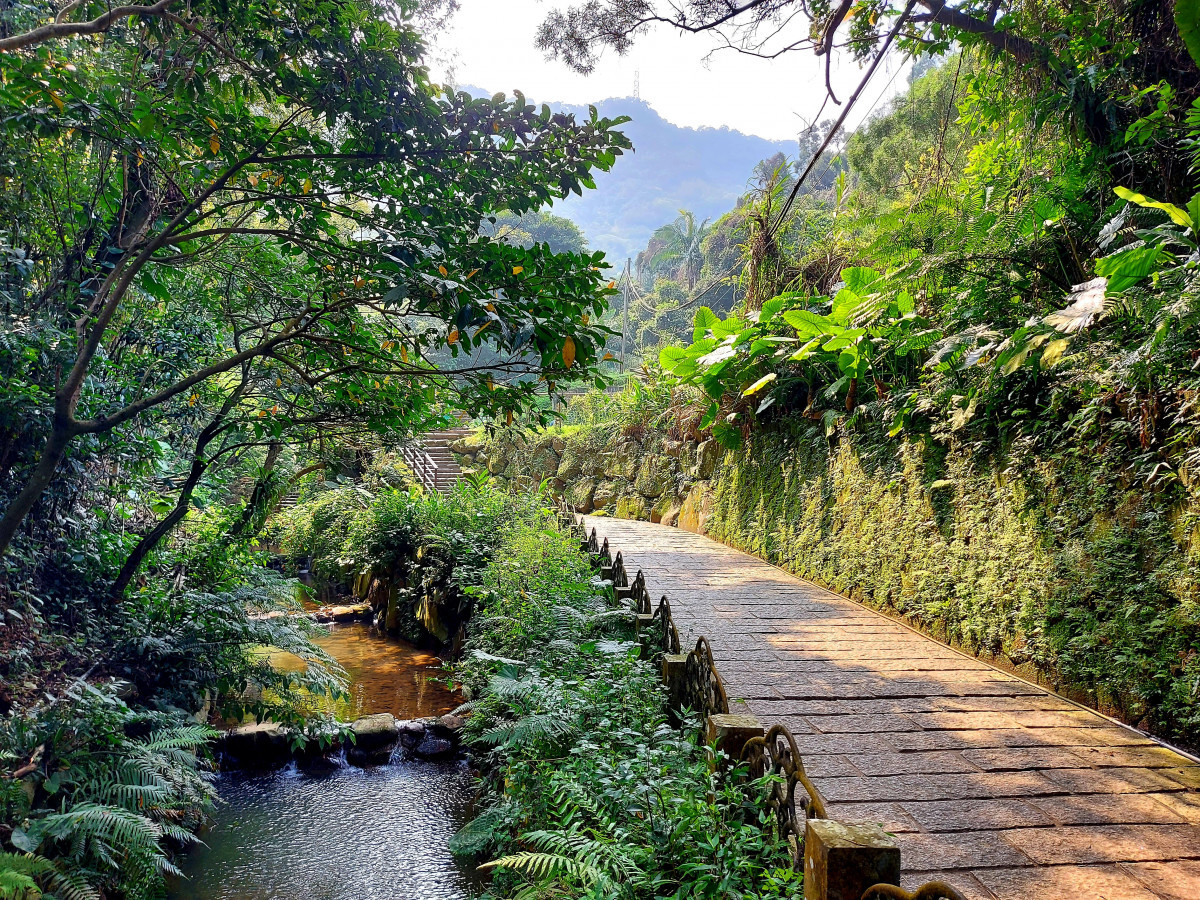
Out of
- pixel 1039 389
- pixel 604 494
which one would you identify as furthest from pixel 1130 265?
pixel 604 494

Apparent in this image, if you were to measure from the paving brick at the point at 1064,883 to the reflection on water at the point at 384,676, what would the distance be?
6462mm

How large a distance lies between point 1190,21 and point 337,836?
25.1 feet

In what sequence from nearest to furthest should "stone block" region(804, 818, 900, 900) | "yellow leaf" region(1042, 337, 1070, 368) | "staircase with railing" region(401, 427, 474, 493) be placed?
"stone block" region(804, 818, 900, 900) < "yellow leaf" region(1042, 337, 1070, 368) < "staircase with railing" region(401, 427, 474, 493)

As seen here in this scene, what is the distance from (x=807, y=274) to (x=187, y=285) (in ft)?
25.6

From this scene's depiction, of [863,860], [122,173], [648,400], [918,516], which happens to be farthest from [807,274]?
[863,860]

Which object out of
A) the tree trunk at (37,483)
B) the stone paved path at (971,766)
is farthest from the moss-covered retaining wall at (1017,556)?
the tree trunk at (37,483)

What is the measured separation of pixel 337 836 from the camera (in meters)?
5.39

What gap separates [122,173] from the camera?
162 inches

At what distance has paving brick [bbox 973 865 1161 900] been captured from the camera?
2250mm

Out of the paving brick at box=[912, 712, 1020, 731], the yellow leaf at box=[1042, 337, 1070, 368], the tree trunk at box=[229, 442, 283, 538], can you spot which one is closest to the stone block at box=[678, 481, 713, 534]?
the tree trunk at box=[229, 442, 283, 538]

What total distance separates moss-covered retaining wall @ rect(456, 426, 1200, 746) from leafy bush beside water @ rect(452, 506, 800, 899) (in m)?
1.66

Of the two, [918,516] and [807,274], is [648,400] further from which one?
[918,516]

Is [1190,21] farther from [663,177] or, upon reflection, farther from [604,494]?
[663,177]

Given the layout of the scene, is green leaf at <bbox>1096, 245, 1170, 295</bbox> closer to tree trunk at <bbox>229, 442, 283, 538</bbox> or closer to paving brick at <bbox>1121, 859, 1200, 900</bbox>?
paving brick at <bbox>1121, 859, 1200, 900</bbox>
